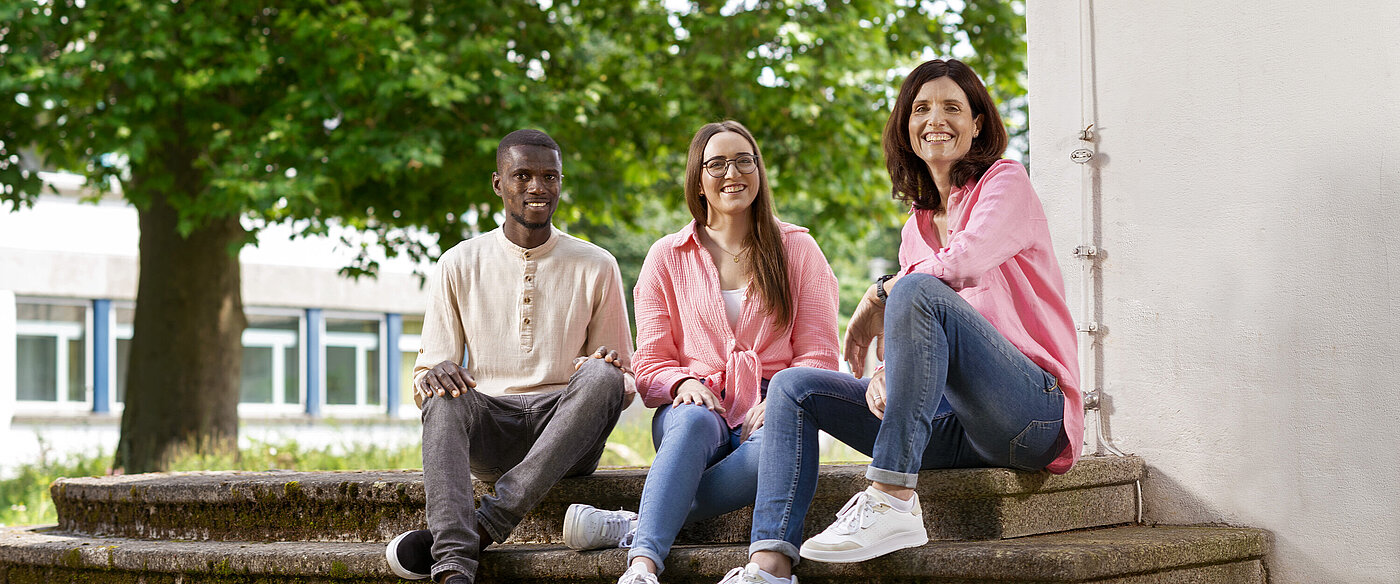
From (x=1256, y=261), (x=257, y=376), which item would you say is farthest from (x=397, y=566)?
(x=257, y=376)

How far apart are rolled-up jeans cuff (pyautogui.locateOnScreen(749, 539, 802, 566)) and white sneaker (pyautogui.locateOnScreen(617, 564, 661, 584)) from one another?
265 millimetres

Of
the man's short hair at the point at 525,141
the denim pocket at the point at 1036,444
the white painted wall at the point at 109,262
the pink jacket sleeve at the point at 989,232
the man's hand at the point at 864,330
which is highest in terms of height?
the white painted wall at the point at 109,262

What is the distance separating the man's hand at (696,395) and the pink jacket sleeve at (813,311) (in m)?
0.32

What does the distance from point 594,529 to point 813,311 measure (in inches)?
38.2

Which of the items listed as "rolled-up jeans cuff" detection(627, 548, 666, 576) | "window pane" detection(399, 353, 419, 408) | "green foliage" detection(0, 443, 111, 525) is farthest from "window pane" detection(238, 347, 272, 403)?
"rolled-up jeans cuff" detection(627, 548, 666, 576)

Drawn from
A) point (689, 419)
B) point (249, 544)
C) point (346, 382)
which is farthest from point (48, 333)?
point (689, 419)

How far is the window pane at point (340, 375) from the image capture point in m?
24.9

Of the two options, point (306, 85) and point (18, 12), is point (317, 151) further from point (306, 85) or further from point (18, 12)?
point (18, 12)

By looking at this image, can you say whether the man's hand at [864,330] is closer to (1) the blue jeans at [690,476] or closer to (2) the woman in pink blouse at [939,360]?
(2) the woman in pink blouse at [939,360]

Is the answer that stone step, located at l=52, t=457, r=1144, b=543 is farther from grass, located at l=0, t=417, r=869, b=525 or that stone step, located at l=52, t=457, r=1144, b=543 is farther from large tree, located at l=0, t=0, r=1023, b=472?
grass, located at l=0, t=417, r=869, b=525

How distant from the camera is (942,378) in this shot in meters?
3.23

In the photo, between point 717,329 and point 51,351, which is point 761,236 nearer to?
point 717,329

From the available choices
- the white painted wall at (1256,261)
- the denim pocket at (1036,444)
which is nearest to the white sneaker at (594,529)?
the denim pocket at (1036,444)

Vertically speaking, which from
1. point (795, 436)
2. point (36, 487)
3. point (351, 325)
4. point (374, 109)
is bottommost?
point (36, 487)
